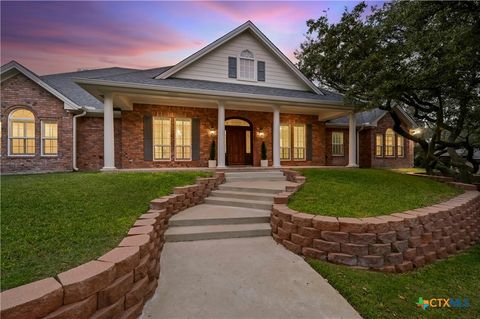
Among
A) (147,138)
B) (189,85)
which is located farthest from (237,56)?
(147,138)

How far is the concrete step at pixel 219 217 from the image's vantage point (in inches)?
175

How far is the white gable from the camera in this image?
410 inches

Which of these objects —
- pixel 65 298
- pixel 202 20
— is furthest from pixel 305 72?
pixel 65 298

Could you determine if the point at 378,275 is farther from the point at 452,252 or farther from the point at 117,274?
the point at 117,274

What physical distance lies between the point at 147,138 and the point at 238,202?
6229 millimetres

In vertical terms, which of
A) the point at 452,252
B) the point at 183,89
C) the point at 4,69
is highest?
the point at 4,69

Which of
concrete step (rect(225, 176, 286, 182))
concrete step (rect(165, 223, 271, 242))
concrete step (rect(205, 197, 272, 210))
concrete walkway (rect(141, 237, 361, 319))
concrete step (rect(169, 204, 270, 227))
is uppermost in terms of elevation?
concrete step (rect(225, 176, 286, 182))

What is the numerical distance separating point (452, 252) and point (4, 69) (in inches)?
602

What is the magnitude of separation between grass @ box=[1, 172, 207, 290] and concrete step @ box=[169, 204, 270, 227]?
2.46 feet

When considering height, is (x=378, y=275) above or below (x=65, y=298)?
below

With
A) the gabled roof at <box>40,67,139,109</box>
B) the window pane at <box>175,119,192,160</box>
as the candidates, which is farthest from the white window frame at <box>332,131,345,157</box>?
the gabled roof at <box>40,67,139,109</box>

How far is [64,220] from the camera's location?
3.54m

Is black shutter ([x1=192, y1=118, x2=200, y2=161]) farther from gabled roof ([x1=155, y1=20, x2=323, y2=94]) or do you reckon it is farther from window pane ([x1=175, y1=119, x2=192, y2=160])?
gabled roof ([x1=155, y1=20, x2=323, y2=94])

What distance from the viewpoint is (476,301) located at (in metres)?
3.06
